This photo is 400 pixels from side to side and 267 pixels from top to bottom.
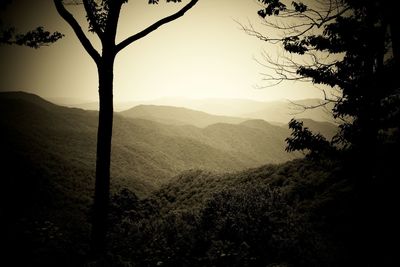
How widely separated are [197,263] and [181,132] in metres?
57.0

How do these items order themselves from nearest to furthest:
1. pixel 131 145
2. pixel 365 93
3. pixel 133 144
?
pixel 365 93, pixel 131 145, pixel 133 144

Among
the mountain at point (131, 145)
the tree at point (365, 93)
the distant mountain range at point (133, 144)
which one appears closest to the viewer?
the tree at point (365, 93)

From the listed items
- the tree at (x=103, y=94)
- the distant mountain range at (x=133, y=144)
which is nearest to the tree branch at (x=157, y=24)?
the tree at (x=103, y=94)

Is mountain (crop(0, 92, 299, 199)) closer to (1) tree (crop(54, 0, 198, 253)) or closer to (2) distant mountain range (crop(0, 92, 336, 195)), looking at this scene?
(2) distant mountain range (crop(0, 92, 336, 195))

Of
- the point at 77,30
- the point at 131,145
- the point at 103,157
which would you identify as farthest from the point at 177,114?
the point at 103,157

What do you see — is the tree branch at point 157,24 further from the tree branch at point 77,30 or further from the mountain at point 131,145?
the mountain at point 131,145

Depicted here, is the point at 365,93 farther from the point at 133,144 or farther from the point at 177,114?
the point at 177,114

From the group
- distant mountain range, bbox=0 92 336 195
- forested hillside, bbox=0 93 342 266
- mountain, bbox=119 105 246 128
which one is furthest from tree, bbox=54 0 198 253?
mountain, bbox=119 105 246 128

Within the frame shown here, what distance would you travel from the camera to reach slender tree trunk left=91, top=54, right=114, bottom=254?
5.02 meters

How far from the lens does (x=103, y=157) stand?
16.6 feet

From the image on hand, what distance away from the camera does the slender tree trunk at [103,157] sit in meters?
5.02

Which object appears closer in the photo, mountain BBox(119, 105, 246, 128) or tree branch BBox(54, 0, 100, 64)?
tree branch BBox(54, 0, 100, 64)

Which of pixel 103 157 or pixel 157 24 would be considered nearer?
pixel 103 157

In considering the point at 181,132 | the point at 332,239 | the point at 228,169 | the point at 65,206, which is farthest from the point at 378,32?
the point at 181,132
